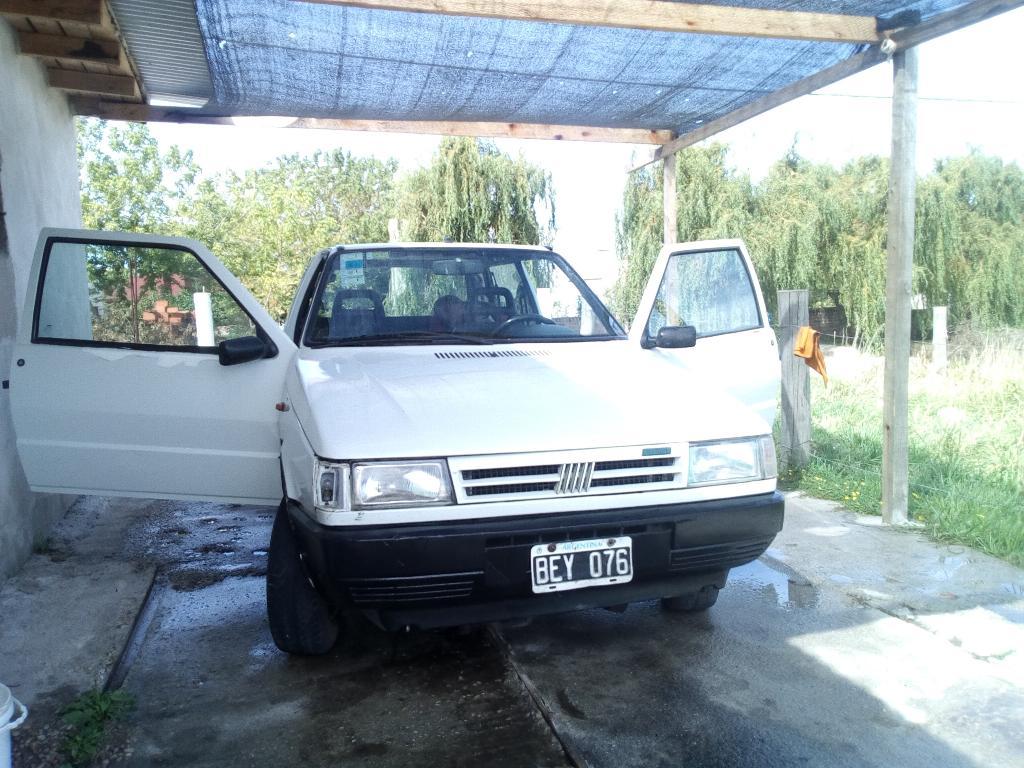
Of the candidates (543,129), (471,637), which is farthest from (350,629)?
(543,129)

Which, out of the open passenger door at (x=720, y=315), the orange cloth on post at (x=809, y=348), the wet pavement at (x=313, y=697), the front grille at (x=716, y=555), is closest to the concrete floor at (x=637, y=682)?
the wet pavement at (x=313, y=697)

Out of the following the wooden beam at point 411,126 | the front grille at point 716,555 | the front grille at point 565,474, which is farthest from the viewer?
the wooden beam at point 411,126

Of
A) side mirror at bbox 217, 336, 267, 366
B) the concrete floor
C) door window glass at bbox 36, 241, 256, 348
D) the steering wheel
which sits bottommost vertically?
the concrete floor

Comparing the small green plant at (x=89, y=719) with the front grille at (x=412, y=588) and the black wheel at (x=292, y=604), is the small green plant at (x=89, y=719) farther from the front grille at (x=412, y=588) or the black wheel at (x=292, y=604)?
the front grille at (x=412, y=588)

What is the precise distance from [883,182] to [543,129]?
1029 cm

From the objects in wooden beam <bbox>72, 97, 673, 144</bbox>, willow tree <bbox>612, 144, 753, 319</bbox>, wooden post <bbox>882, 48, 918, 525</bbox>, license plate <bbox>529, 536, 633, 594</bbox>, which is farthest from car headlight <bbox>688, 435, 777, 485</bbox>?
willow tree <bbox>612, 144, 753, 319</bbox>

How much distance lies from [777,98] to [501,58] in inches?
86.2

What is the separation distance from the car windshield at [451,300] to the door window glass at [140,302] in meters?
0.47

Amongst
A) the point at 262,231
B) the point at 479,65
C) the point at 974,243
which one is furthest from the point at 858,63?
the point at 262,231

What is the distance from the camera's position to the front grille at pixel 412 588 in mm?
2701

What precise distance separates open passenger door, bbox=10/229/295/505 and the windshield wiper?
11.9 inches

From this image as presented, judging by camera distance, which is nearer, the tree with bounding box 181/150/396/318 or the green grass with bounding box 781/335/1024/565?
the green grass with bounding box 781/335/1024/565

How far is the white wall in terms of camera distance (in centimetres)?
453

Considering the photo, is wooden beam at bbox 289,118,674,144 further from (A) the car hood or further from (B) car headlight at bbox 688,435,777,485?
(B) car headlight at bbox 688,435,777,485
